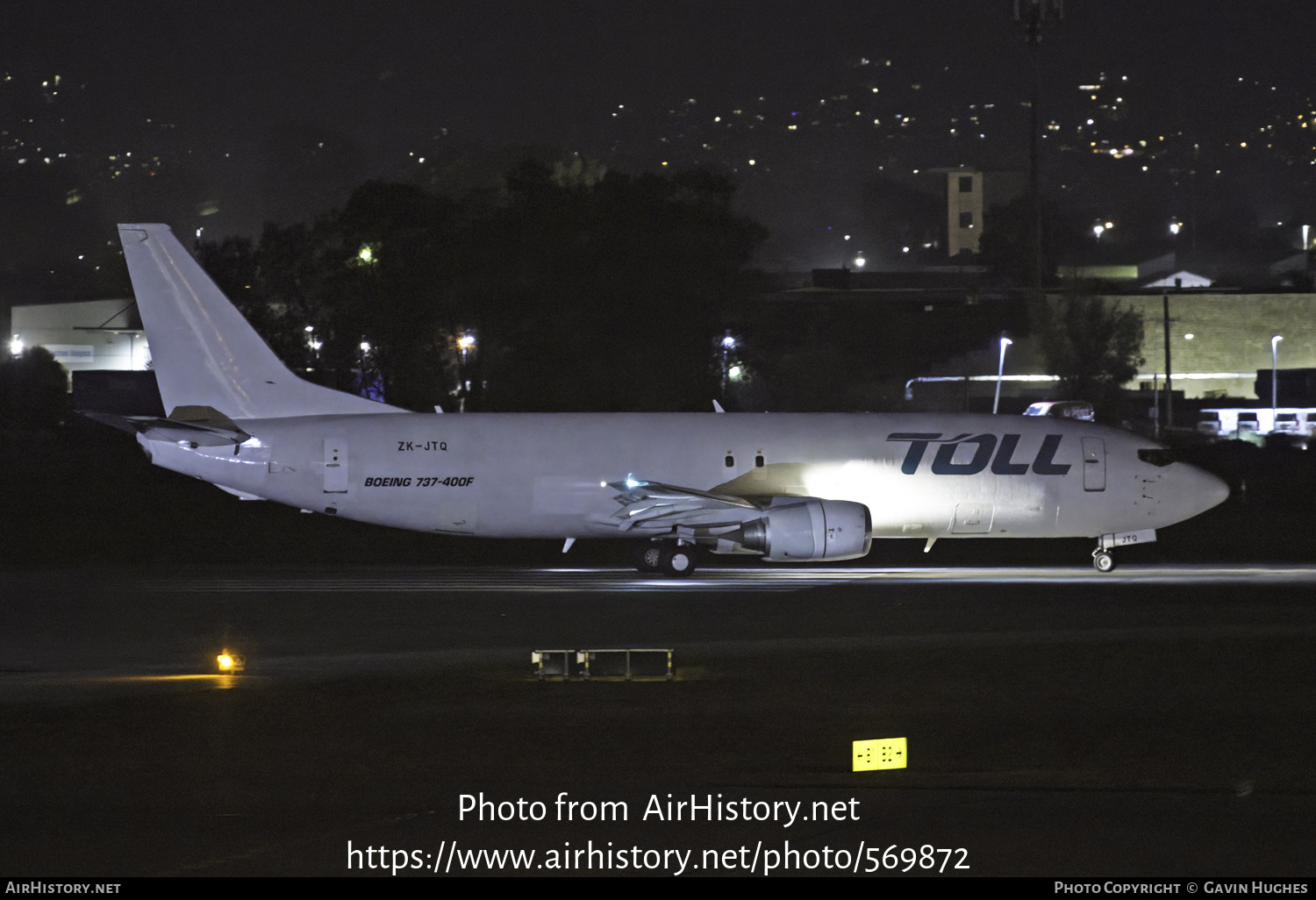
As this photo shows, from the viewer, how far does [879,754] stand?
11234 millimetres

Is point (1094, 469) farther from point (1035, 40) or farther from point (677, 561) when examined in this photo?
point (1035, 40)

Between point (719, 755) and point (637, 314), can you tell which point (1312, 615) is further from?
point (637, 314)

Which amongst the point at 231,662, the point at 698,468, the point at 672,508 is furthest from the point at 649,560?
the point at 231,662

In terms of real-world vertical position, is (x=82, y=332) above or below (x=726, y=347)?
above

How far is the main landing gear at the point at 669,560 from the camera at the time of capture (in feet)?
86.6

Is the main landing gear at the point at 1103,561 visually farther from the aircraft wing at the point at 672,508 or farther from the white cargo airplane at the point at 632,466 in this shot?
the aircraft wing at the point at 672,508

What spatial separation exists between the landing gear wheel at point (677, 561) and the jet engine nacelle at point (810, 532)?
1.31m

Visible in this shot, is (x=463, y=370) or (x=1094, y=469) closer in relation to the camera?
(x=1094, y=469)

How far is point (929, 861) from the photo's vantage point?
891 cm

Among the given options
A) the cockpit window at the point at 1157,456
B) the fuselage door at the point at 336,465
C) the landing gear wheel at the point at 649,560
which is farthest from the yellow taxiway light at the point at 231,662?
the cockpit window at the point at 1157,456

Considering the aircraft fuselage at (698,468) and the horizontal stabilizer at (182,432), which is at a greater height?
the horizontal stabilizer at (182,432)

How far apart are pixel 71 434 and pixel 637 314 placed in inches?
1574

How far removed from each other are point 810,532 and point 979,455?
4860 millimetres

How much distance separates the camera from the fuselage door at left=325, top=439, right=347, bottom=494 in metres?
26.5
